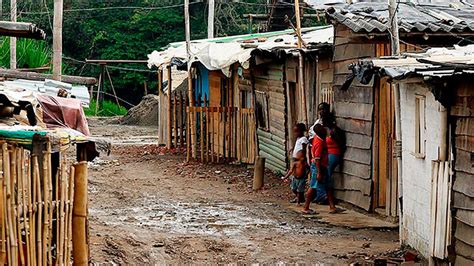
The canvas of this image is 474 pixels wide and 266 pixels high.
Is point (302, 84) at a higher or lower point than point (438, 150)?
higher

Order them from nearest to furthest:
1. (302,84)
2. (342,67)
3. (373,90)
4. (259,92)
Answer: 1. (373,90)
2. (342,67)
3. (302,84)
4. (259,92)

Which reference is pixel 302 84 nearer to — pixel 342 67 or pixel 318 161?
pixel 342 67

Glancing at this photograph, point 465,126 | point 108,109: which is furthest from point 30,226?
point 108,109

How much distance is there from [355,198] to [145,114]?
68.1 feet

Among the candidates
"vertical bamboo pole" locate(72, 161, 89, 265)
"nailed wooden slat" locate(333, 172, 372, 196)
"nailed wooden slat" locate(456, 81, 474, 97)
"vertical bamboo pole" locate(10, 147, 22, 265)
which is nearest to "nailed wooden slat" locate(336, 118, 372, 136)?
"nailed wooden slat" locate(333, 172, 372, 196)

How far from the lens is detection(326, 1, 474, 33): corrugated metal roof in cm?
1334

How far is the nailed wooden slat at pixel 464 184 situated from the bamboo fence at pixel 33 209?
396 cm

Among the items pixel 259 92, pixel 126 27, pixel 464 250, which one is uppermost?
pixel 126 27

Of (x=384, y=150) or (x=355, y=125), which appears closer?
(x=384, y=150)

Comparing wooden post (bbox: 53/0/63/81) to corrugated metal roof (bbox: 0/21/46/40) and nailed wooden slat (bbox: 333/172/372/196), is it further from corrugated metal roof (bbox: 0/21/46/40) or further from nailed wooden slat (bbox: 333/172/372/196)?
corrugated metal roof (bbox: 0/21/46/40)

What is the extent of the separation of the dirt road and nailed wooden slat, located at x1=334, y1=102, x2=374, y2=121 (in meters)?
1.81

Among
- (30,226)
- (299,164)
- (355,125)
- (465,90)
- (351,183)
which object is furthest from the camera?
(299,164)

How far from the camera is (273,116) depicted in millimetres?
20328

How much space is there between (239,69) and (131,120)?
14.0 m
